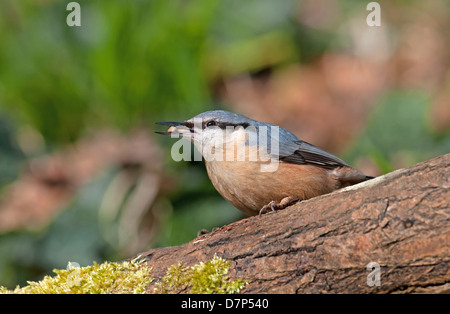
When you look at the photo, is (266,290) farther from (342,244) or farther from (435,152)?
(435,152)

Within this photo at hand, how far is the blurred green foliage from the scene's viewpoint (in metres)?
4.62

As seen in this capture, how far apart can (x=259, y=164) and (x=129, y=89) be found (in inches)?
111

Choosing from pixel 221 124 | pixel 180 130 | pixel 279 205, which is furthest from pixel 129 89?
pixel 279 205

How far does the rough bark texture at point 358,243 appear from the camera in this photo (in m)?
2.16

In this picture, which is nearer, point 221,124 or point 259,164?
point 259,164

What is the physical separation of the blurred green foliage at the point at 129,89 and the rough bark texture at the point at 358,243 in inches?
67.1

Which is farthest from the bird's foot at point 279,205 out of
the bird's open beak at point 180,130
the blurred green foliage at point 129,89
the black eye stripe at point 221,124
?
the blurred green foliage at point 129,89

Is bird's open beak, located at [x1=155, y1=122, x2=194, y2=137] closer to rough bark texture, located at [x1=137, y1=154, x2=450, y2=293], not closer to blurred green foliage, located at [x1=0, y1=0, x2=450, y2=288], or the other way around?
rough bark texture, located at [x1=137, y1=154, x2=450, y2=293]

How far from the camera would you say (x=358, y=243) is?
226 cm

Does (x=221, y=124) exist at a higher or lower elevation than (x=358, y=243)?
higher

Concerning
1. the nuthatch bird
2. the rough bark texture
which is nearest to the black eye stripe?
the nuthatch bird

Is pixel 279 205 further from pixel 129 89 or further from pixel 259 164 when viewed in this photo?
pixel 129 89

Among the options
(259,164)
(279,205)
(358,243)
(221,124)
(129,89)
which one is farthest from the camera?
(129,89)

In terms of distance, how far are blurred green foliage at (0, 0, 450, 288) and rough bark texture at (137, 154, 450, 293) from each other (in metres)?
1.70
